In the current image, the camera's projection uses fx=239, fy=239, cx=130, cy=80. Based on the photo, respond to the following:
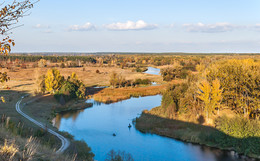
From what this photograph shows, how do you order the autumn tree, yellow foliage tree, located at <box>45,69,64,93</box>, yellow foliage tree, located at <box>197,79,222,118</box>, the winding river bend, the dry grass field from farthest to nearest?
the dry grass field → yellow foliage tree, located at <box>45,69,64,93</box> → yellow foliage tree, located at <box>197,79,222,118</box> → the autumn tree → the winding river bend

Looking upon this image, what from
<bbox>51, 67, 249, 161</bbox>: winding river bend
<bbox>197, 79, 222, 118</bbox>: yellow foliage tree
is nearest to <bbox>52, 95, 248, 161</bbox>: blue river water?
<bbox>51, 67, 249, 161</bbox>: winding river bend

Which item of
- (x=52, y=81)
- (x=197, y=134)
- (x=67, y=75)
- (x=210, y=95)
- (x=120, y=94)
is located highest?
(x=210, y=95)

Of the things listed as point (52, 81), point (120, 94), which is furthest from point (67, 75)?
point (120, 94)

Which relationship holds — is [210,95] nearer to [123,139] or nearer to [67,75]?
[123,139]

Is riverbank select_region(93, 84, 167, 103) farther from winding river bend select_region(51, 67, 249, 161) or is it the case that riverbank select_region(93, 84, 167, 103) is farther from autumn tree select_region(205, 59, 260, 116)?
autumn tree select_region(205, 59, 260, 116)

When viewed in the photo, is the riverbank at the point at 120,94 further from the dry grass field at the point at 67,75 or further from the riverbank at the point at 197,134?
the dry grass field at the point at 67,75

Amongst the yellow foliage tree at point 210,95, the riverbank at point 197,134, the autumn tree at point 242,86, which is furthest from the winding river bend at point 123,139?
the autumn tree at point 242,86

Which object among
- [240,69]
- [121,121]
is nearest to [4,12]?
[121,121]
